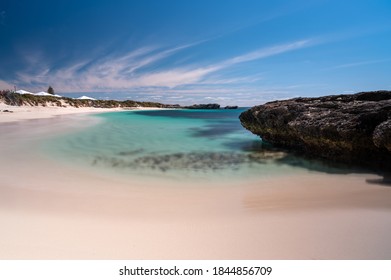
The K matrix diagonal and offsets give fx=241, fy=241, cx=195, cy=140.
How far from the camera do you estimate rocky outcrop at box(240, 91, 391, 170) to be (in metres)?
6.46

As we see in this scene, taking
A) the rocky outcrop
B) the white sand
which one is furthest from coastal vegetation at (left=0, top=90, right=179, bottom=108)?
the rocky outcrop

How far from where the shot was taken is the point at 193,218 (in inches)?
149

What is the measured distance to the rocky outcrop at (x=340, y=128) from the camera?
6.46 m

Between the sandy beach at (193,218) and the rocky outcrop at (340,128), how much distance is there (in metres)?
1.16

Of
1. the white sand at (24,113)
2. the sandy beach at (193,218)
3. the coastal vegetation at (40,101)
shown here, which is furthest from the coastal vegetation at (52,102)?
the sandy beach at (193,218)

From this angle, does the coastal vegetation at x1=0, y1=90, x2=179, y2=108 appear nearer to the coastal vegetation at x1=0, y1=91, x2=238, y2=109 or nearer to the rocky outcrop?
the coastal vegetation at x1=0, y1=91, x2=238, y2=109

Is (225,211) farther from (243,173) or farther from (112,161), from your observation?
(112,161)

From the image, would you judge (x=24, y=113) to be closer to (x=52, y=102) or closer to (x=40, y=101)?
(x=40, y=101)

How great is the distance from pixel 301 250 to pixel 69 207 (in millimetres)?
3675

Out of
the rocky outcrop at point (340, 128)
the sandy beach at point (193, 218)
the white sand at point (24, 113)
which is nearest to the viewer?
the sandy beach at point (193, 218)

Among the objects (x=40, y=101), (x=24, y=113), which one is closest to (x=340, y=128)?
(x=24, y=113)

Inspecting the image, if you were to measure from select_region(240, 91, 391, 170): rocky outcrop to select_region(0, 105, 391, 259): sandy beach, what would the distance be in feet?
3.81

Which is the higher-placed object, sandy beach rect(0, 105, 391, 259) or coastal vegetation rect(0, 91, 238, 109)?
coastal vegetation rect(0, 91, 238, 109)

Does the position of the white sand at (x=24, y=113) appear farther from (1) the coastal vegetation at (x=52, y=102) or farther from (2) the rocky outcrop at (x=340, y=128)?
(2) the rocky outcrop at (x=340, y=128)
